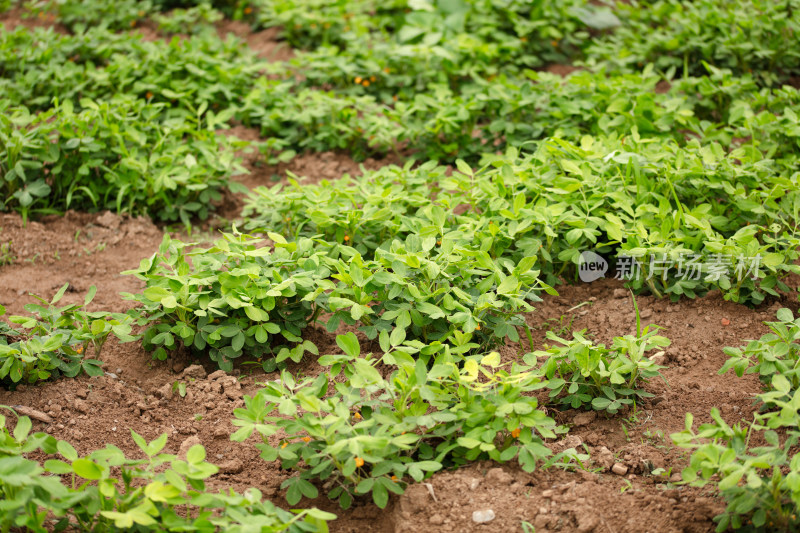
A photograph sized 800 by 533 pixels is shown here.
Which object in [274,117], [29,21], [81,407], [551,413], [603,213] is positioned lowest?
[551,413]

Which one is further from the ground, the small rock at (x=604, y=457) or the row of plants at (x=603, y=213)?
the row of plants at (x=603, y=213)

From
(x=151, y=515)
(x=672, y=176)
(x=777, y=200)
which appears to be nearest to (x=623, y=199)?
(x=672, y=176)

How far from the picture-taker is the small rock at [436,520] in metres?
2.23

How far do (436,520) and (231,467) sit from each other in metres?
0.77

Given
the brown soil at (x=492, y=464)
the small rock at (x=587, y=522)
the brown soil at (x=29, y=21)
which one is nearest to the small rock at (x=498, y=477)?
the brown soil at (x=492, y=464)

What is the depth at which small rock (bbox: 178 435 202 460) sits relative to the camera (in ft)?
8.32

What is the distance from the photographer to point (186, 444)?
8.45 feet

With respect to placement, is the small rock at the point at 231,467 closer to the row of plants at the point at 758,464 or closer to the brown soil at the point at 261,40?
the row of plants at the point at 758,464

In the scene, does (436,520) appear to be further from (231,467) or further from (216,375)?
(216,375)

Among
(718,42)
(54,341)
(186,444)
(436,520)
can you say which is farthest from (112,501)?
(718,42)

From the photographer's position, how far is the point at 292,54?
597 cm

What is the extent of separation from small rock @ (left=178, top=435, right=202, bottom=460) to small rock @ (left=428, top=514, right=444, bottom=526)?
91 cm

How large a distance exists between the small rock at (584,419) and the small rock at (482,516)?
602 mm

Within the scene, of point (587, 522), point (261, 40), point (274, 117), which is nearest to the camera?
point (587, 522)
